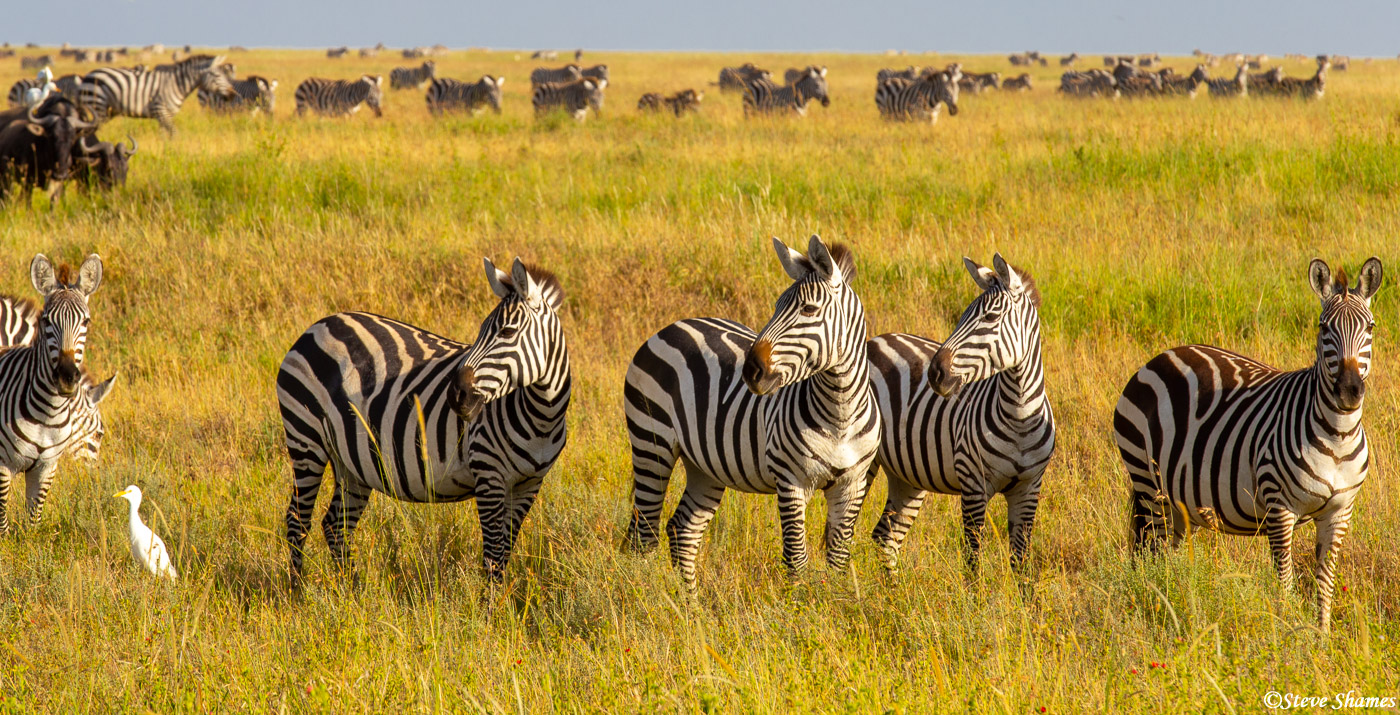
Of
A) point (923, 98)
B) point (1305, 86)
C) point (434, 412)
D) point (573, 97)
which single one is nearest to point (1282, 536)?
point (434, 412)

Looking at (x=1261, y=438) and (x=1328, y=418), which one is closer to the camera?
(x=1328, y=418)

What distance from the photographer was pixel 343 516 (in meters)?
5.03

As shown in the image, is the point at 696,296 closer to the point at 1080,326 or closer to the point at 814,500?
the point at 1080,326

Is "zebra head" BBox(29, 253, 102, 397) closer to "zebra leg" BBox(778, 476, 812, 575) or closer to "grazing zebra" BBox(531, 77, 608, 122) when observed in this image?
"zebra leg" BBox(778, 476, 812, 575)

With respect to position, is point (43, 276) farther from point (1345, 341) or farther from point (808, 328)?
point (1345, 341)

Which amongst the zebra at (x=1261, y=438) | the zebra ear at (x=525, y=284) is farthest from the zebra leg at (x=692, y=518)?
the zebra at (x=1261, y=438)

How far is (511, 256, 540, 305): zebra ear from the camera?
423cm

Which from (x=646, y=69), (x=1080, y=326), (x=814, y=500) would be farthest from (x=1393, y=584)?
(x=646, y=69)

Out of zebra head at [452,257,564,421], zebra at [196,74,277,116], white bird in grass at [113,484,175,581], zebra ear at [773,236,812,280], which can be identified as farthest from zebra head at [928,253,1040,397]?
zebra at [196,74,277,116]

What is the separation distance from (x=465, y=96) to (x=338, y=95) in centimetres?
338

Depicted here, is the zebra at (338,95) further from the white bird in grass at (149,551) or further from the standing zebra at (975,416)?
the standing zebra at (975,416)

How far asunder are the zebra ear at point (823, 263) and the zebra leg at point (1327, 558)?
2017 millimetres

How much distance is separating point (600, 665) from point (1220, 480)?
8.17 feet

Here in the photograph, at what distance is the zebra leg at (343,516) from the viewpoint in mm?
5039
